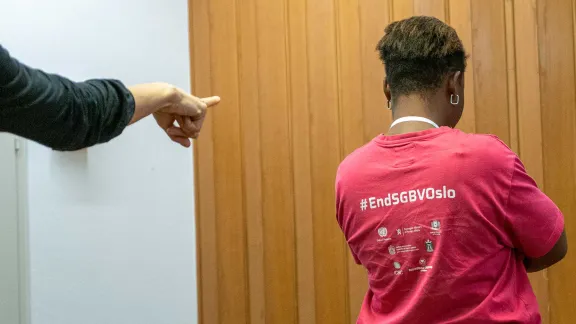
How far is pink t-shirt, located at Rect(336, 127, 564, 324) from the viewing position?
4.10 feet

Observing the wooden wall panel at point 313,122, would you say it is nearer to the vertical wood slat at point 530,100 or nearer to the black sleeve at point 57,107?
the vertical wood slat at point 530,100

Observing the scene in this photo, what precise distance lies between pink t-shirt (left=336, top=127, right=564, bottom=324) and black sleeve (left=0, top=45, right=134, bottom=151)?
0.69 m

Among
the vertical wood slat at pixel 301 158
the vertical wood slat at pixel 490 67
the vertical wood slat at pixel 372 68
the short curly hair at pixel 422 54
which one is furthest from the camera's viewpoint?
the vertical wood slat at pixel 301 158

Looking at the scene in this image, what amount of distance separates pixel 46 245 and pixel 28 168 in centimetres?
34

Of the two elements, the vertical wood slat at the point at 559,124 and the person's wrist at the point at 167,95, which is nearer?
the person's wrist at the point at 167,95

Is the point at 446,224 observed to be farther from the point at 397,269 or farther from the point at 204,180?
the point at 204,180

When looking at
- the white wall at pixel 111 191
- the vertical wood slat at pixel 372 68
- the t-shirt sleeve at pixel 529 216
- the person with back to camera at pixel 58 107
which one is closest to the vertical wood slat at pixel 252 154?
the white wall at pixel 111 191

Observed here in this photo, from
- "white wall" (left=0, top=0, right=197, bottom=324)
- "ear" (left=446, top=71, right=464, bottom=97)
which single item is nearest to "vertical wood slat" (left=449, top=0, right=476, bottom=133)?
"ear" (left=446, top=71, right=464, bottom=97)

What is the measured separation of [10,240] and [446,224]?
197 cm

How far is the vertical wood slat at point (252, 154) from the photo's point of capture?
8.77ft

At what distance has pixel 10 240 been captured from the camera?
2.58 meters

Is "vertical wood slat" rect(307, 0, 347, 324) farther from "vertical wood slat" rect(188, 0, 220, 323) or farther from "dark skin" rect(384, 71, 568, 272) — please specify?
"dark skin" rect(384, 71, 568, 272)

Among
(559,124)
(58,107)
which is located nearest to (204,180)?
(559,124)

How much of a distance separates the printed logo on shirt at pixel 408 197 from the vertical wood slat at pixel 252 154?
1.36 metres
